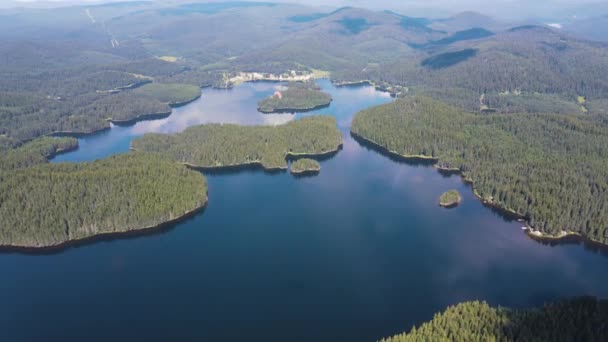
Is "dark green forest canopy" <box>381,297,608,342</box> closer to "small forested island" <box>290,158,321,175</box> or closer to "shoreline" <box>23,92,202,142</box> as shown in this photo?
"small forested island" <box>290,158,321,175</box>

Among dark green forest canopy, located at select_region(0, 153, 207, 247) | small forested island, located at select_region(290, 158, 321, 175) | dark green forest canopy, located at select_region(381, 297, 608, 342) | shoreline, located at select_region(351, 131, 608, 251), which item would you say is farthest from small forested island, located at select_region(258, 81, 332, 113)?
dark green forest canopy, located at select_region(381, 297, 608, 342)

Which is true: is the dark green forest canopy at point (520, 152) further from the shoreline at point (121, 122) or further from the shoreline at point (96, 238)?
the shoreline at point (121, 122)

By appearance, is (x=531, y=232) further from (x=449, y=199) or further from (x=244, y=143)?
(x=244, y=143)

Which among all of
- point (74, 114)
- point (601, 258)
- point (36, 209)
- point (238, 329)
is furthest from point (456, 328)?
point (74, 114)

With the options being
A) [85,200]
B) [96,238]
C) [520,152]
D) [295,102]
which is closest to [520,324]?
[96,238]

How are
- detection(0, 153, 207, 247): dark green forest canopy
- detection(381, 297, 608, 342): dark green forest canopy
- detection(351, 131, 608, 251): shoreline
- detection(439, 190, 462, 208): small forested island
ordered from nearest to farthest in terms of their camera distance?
1. detection(381, 297, 608, 342): dark green forest canopy
2. detection(351, 131, 608, 251): shoreline
3. detection(0, 153, 207, 247): dark green forest canopy
4. detection(439, 190, 462, 208): small forested island

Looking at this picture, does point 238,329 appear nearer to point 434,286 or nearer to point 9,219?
point 434,286

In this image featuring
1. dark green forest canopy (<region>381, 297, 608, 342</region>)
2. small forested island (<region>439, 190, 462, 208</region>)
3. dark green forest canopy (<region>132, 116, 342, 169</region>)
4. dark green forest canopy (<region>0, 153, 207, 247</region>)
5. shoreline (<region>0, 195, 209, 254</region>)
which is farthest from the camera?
dark green forest canopy (<region>132, 116, 342, 169</region>)
